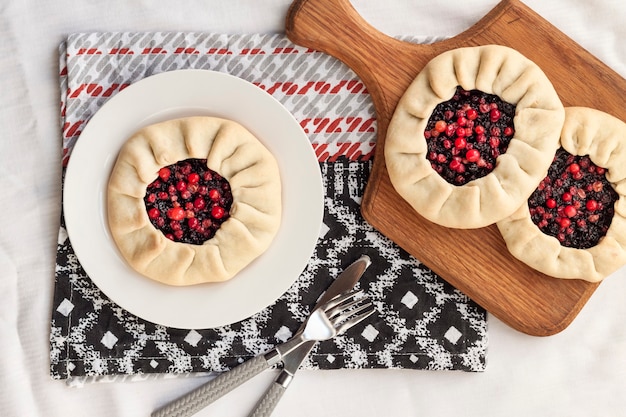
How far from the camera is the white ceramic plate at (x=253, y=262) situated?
1.71 m

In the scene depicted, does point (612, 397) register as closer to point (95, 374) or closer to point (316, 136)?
point (316, 136)

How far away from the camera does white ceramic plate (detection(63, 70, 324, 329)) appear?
5.63ft

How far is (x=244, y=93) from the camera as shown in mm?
1718

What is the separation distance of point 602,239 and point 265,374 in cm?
103

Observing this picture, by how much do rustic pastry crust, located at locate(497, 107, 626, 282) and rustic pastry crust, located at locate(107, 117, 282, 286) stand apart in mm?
698

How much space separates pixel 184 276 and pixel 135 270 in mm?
152

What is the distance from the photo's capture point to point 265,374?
72.9 inches

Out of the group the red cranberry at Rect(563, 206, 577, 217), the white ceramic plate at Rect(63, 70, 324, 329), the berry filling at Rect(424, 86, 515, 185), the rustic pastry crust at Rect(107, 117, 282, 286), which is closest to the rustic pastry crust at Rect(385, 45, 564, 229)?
the berry filling at Rect(424, 86, 515, 185)

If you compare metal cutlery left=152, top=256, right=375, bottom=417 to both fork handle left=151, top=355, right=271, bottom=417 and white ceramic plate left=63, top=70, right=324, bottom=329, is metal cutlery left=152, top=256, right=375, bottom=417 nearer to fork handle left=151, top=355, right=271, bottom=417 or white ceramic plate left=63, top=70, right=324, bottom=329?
fork handle left=151, top=355, right=271, bottom=417

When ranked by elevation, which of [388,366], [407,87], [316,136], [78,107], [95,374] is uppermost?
[407,87]

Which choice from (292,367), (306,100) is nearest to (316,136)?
(306,100)

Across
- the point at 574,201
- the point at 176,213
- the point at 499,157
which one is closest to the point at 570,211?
the point at 574,201

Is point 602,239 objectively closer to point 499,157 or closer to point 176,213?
point 499,157

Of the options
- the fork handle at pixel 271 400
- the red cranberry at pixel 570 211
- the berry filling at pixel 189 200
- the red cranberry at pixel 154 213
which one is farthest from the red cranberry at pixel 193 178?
the red cranberry at pixel 570 211
